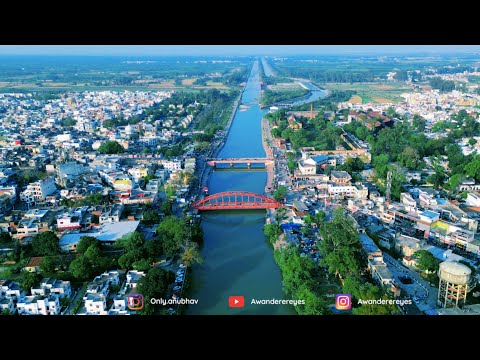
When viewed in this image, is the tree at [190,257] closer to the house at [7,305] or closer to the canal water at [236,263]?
the canal water at [236,263]

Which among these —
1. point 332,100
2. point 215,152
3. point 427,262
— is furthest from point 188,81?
point 427,262

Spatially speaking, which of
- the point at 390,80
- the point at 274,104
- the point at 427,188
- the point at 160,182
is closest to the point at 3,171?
the point at 160,182

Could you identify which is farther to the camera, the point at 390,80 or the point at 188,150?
the point at 390,80

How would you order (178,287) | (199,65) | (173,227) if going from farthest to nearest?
1. (199,65)
2. (173,227)
3. (178,287)

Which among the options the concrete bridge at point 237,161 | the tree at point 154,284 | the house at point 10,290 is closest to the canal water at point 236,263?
the tree at point 154,284

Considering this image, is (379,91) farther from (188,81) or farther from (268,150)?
(188,81)

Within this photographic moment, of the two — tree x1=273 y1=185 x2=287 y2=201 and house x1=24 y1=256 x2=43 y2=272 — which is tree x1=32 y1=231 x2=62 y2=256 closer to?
house x1=24 y1=256 x2=43 y2=272

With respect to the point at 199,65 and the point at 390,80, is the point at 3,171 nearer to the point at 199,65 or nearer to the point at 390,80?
the point at 390,80
